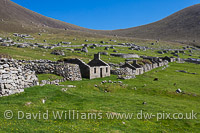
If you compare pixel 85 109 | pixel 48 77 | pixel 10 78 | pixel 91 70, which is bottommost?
pixel 85 109

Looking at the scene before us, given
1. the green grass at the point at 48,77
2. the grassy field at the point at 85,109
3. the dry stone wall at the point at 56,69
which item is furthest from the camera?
the dry stone wall at the point at 56,69

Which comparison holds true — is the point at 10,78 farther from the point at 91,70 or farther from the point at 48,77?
the point at 91,70

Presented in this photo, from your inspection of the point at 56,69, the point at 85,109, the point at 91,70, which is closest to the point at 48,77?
the point at 56,69

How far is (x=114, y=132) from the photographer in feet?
46.1

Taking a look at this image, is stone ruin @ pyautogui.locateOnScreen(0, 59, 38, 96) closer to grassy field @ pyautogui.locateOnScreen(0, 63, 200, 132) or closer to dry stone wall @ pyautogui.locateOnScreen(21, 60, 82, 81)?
grassy field @ pyautogui.locateOnScreen(0, 63, 200, 132)

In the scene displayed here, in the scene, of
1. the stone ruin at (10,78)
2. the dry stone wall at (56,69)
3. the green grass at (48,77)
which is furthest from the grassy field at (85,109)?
the dry stone wall at (56,69)

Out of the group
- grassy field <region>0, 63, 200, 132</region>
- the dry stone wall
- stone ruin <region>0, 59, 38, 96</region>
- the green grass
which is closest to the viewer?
grassy field <region>0, 63, 200, 132</region>

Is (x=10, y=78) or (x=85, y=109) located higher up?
(x=10, y=78)

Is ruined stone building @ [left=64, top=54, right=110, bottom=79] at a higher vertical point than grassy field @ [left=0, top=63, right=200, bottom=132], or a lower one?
higher

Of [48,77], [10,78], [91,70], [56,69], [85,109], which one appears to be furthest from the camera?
[91,70]

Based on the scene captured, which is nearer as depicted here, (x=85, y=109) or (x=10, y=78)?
(x=85, y=109)

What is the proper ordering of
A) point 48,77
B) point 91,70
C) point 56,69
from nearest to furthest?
point 48,77, point 56,69, point 91,70

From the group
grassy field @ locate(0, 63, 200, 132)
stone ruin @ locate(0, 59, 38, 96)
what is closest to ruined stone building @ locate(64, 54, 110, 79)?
grassy field @ locate(0, 63, 200, 132)

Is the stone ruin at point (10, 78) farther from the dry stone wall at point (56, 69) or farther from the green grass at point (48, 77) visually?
the dry stone wall at point (56, 69)
